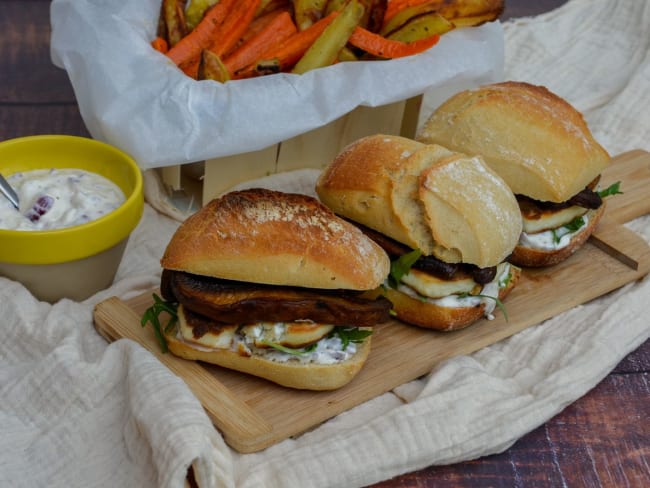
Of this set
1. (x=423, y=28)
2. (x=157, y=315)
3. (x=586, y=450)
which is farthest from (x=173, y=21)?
(x=586, y=450)

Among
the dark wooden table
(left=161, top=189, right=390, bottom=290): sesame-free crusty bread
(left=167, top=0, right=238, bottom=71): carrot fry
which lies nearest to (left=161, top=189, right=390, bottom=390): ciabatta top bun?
(left=161, top=189, right=390, bottom=290): sesame-free crusty bread

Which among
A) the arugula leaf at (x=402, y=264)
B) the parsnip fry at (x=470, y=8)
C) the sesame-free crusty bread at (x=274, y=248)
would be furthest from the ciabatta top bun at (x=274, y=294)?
the parsnip fry at (x=470, y=8)

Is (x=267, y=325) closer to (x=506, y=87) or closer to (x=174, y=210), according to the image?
(x=174, y=210)

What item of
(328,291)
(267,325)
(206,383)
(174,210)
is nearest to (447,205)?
(328,291)

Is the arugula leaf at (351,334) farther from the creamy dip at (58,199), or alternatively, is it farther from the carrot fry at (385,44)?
the carrot fry at (385,44)

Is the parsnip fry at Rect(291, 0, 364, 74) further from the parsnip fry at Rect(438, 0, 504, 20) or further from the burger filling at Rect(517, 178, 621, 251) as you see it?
the burger filling at Rect(517, 178, 621, 251)

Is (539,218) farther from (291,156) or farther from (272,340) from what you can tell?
(272,340)
